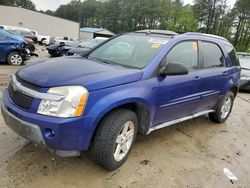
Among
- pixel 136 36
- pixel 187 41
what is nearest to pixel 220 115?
pixel 187 41

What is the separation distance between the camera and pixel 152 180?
10.3ft

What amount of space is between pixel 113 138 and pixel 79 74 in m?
0.83

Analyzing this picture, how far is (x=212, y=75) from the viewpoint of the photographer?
4.61 metres

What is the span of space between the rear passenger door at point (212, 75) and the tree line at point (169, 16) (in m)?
33.8

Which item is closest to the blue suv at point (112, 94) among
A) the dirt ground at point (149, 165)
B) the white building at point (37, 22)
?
the dirt ground at point (149, 165)

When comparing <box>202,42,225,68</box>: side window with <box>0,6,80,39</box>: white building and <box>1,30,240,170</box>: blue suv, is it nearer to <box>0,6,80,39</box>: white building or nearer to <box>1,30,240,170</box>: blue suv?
<box>1,30,240,170</box>: blue suv

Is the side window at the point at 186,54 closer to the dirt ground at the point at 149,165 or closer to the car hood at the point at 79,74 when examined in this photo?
the car hood at the point at 79,74

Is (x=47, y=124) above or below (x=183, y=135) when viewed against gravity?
above

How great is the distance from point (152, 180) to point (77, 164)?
0.97m

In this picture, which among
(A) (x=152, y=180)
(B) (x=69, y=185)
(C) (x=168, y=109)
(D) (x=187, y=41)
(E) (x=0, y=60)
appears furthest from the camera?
(E) (x=0, y=60)

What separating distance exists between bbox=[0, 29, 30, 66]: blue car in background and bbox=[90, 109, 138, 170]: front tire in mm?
8855

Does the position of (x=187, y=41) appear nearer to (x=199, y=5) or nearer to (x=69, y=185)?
(x=69, y=185)

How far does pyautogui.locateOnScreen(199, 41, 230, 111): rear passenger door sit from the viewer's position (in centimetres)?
446

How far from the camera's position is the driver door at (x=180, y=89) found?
A: 3598 millimetres
